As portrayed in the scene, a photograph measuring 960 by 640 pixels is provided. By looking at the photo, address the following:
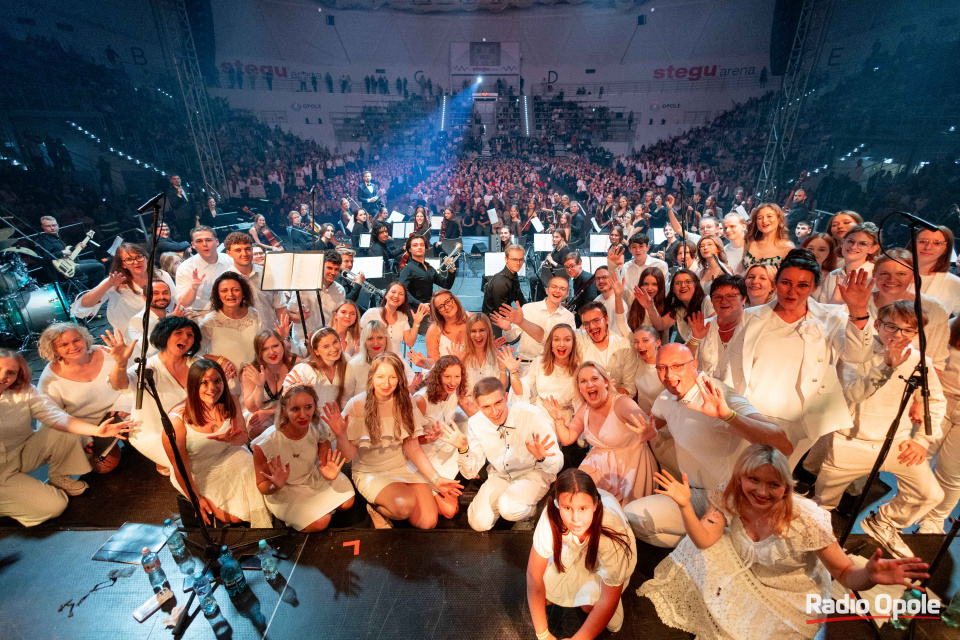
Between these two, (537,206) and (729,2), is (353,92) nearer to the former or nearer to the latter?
(537,206)

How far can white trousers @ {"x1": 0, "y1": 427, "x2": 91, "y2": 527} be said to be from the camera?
118 inches

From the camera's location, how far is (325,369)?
363 centimetres

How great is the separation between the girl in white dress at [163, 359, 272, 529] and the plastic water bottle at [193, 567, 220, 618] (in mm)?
492

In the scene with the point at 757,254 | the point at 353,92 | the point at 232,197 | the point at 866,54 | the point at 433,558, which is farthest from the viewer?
the point at 353,92

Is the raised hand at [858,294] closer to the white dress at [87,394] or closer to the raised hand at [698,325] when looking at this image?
the raised hand at [698,325]

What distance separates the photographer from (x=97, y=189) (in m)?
10.9

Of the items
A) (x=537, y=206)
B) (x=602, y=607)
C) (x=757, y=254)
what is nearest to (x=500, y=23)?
(x=537, y=206)

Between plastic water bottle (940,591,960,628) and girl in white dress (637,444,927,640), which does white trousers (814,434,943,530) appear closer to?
plastic water bottle (940,591,960,628)

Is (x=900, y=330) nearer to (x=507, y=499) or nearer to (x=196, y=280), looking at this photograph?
(x=507, y=499)

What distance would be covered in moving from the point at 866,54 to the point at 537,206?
1092 centimetres

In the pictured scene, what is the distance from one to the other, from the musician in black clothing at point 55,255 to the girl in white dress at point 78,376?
173 inches

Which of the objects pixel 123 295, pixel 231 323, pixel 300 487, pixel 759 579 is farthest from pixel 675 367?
pixel 123 295

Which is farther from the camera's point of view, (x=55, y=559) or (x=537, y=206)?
(x=537, y=206)

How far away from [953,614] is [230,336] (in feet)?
16.8
